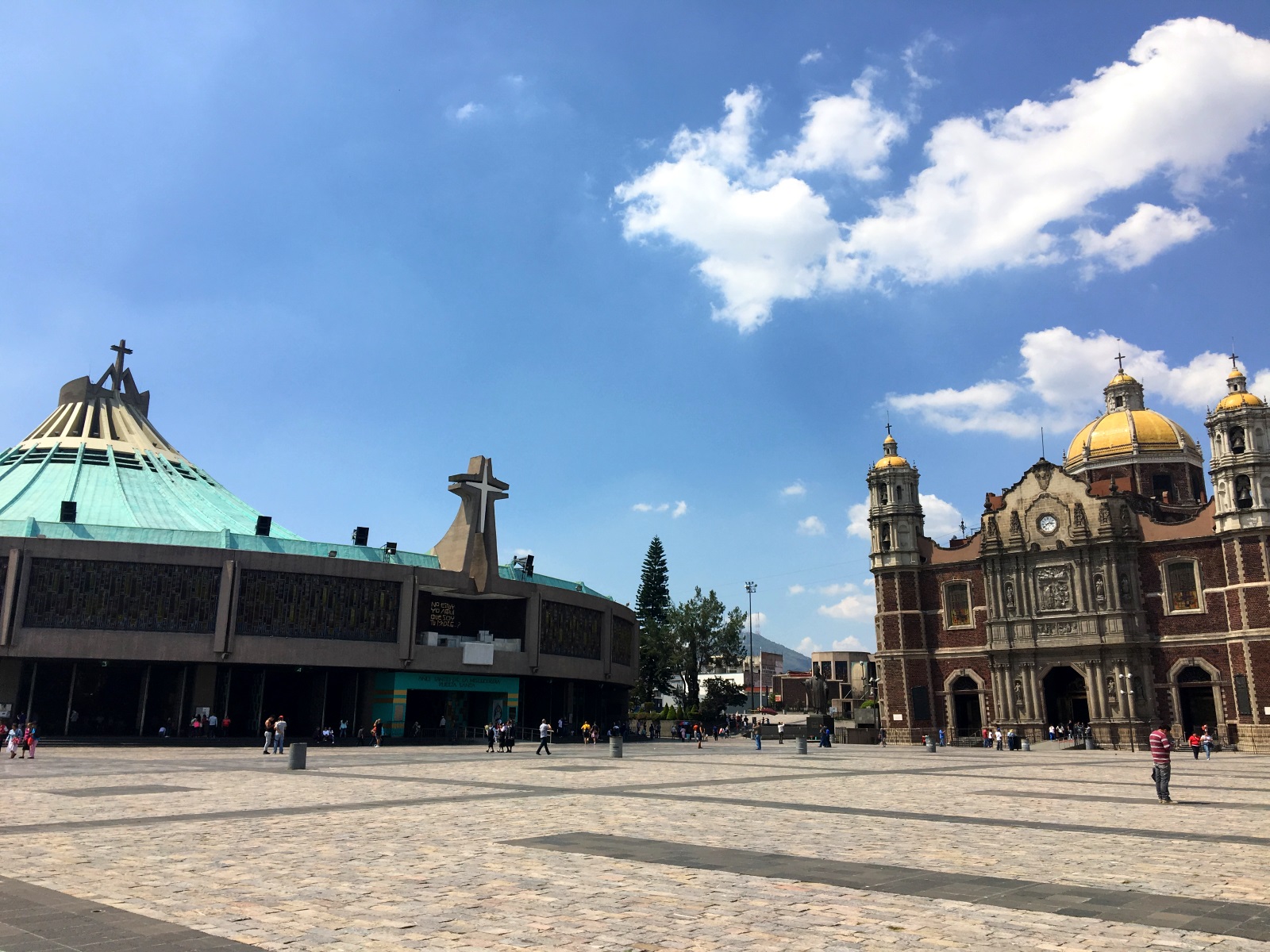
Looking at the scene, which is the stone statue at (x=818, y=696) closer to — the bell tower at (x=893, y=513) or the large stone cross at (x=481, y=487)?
the bell tower at (x=893, y=513)

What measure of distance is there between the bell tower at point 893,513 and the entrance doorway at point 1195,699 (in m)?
19.0

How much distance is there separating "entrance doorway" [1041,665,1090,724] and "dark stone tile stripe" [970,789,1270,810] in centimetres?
4547

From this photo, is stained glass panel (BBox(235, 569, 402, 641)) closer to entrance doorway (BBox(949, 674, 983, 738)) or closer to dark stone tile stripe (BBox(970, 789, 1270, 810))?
dark stone tile stripe (BBox(970, 789, 1270, 810))

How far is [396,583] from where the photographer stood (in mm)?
52906

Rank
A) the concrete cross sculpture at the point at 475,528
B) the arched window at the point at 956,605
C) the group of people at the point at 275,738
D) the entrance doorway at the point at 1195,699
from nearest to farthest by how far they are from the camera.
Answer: the group of people at the point at 275,738
the concrete cross sculpture at the point at 475,528
the entrance doorway at the point at 1195,699
the arched window at the point at 956,605

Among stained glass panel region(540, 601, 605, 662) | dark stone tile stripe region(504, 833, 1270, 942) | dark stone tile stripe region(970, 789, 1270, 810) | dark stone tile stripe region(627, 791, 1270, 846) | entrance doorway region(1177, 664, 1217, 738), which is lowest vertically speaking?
dark stone tile stripe region(970, 789, 1270, 810)

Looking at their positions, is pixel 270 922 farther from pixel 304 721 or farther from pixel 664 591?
pixel 664 591

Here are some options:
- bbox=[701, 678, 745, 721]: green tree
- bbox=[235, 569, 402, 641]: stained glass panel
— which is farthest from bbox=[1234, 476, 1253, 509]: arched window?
bbox=[235, 569, 402, 641]: stained glass panel

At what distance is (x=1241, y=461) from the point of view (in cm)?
5800

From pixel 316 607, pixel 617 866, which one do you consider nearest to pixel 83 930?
pixel 617 866

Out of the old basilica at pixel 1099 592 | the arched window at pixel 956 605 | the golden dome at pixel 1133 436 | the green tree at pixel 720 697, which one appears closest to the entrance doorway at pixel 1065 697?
the old basilica at pixel 1099 592

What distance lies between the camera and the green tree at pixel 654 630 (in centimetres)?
9712

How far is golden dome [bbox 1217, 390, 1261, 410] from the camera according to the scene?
2345 inches

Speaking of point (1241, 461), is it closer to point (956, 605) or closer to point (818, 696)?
point (956, 605)
